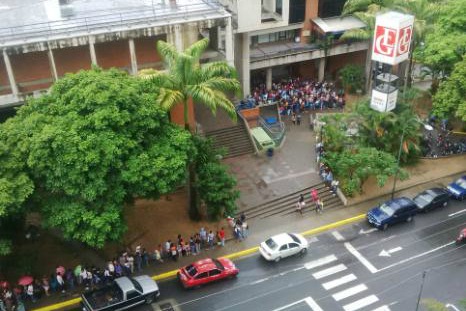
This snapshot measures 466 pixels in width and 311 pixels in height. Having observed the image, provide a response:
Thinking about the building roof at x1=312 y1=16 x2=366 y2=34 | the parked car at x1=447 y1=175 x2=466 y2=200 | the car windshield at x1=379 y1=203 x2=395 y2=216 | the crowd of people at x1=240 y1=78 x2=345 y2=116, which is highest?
the building roof at x1=312 y1=16 x2=366 y2=34

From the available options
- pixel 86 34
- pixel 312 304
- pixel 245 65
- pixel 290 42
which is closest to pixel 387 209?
pixel 312 304

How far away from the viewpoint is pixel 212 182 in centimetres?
3070

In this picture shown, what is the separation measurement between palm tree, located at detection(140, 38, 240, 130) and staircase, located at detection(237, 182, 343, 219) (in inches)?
334

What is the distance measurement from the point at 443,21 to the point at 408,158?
11649mm

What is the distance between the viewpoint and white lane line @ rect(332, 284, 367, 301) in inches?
1101

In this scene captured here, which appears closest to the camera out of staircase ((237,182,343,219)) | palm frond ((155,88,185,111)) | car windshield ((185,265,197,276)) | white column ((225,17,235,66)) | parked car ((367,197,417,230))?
palm frond ((155,88,185,111))

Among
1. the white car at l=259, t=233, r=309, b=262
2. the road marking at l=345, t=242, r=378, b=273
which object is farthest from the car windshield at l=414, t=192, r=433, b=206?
the white car at l=259, t=233, r=309, b=262

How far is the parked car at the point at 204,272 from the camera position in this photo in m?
28.0

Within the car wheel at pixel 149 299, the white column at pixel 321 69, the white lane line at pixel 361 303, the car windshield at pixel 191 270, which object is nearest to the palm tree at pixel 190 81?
the car windshield at pixel 191 270

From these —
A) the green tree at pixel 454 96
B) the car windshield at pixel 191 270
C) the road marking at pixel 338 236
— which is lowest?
the road marking at pixel 338 236

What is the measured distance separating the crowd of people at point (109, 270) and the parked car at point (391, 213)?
318 inches

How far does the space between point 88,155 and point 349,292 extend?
597 inches

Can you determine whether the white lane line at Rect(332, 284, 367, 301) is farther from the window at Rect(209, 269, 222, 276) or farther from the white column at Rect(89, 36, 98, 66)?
the white column at Rect(89, 36, 98, 66)

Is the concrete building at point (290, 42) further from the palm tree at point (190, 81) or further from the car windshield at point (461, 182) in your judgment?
the car windshield at point (461, 182)
